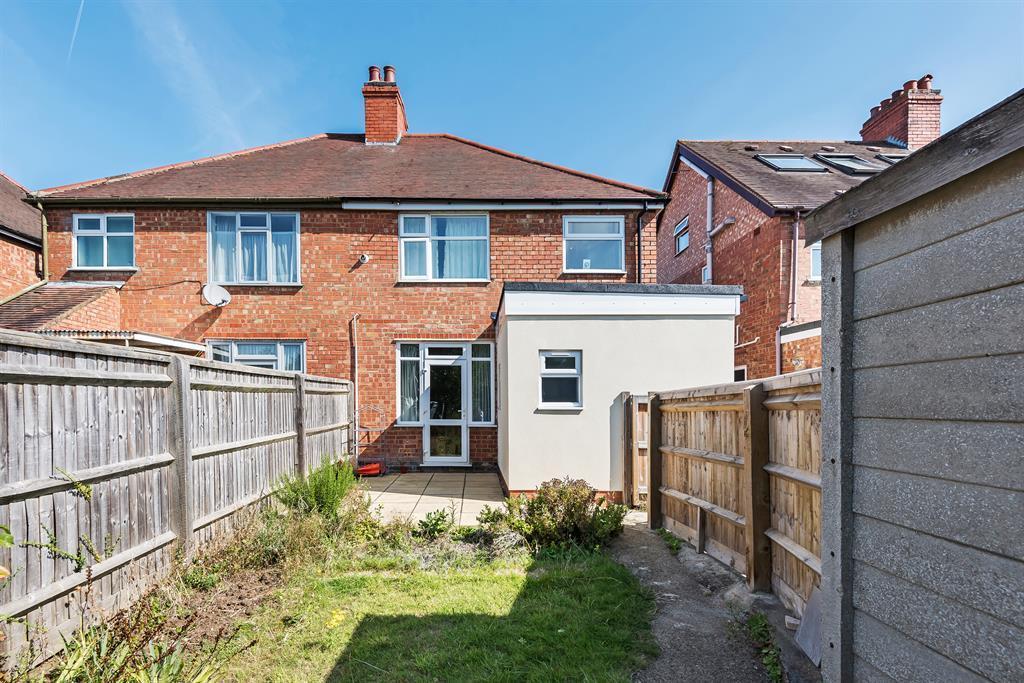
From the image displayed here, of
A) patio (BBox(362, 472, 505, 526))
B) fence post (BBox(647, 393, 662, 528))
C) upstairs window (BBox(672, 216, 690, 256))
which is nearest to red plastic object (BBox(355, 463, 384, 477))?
patio (BBox(362, 472, 505, 526))

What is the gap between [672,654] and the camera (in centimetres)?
297

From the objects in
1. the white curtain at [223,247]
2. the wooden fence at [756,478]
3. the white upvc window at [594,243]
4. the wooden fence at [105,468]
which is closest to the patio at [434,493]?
the wooden fence at [105,468]

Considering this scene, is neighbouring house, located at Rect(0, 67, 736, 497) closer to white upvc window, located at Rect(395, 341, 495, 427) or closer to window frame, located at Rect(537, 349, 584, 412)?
white upvc window, located at Rect(395, 341, 495, 427)

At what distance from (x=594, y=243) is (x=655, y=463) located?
19.0ft

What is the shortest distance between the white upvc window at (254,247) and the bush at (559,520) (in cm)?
736

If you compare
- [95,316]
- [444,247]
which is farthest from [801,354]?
[95,316]

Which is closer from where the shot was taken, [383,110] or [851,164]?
[383,110]

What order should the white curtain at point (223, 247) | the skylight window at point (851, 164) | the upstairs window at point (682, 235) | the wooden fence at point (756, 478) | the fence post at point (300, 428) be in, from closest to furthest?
the wooden fence at point (756, 478) < the fence post at point (300, 428) < the white curtain at point (223, 247) < the skylight window at point (851, 164) < the upstairs window at point (682, 235)

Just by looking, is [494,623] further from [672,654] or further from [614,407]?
[614,407]

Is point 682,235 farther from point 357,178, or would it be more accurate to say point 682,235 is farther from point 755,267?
point 357,178

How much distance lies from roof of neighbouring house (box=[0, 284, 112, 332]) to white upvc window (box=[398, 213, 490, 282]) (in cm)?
597

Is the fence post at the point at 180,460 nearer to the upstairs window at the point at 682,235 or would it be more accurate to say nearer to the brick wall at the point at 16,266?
the brick wall at the point at 16,266

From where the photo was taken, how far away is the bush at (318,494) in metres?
5.11

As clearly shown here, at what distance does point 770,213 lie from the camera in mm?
9852
